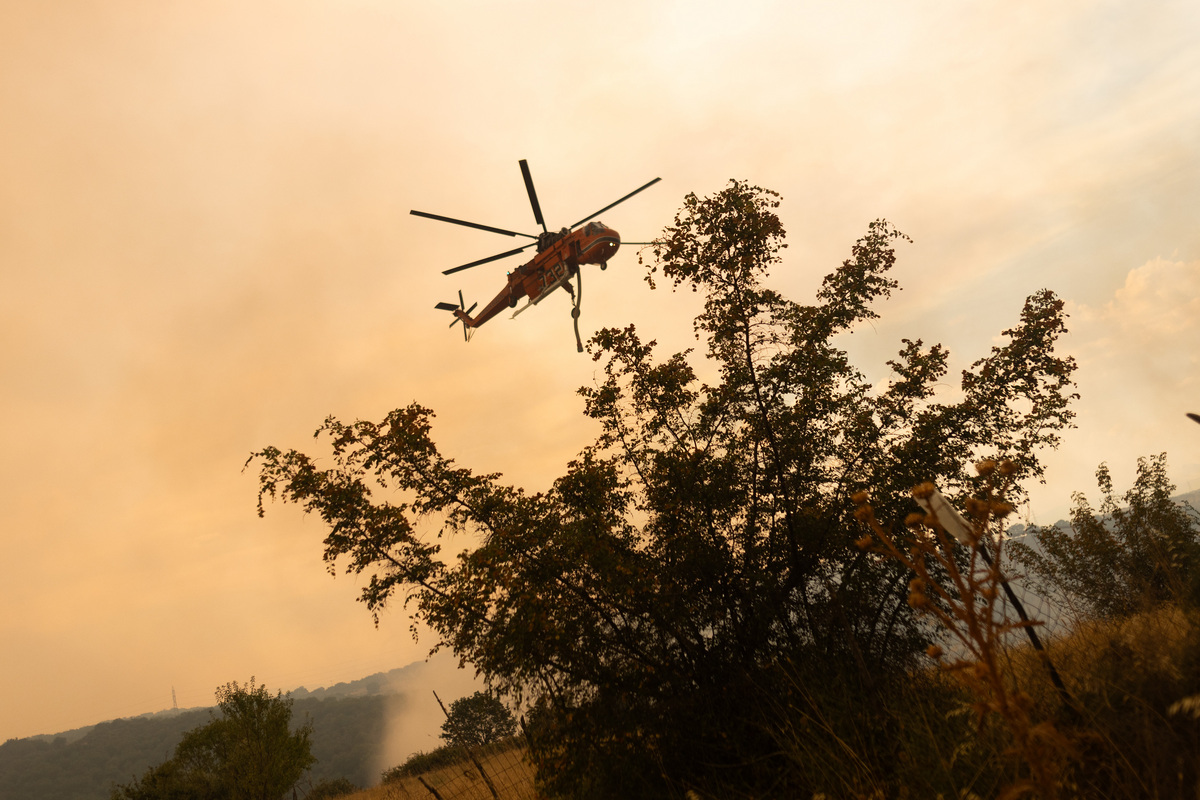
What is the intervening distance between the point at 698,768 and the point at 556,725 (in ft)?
6.57

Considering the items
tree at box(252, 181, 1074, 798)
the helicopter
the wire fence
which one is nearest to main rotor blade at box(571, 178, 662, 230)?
the helicopter

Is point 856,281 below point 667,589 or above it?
above

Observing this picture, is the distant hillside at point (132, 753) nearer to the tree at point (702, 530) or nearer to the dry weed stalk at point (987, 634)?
the tree at point (702, 530)

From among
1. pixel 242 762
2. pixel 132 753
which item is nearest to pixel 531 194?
pixel 242 762

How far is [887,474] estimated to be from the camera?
9625 mm

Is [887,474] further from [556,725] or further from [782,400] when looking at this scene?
[556,725]

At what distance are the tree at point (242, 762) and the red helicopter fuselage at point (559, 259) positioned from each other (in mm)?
21210

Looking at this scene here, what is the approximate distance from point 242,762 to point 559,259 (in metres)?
24.4

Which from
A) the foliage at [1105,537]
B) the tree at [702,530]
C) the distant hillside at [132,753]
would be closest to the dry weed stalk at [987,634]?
the tree at [702,530]

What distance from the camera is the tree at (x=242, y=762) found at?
2455cm

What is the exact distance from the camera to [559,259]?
57.2ft

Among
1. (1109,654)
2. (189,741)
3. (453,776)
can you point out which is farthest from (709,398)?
(189,741)

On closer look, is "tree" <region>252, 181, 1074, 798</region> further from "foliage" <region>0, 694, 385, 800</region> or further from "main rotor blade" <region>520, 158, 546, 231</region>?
"foliage" <region>0, 694, 385, 800</region>

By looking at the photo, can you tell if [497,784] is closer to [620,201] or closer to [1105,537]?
[620,201]
